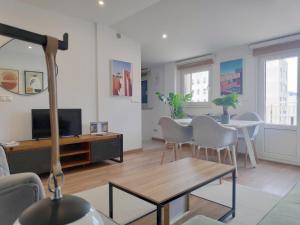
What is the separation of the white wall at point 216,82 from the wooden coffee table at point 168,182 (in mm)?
2498

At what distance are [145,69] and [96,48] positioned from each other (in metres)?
2.78

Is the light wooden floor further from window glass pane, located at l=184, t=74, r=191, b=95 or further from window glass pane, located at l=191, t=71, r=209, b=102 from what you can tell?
window glass pane, located at l=184, t=74, r=191, b=95

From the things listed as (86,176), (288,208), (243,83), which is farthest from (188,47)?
(288,208)

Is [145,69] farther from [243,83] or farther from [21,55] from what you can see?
[21,55]

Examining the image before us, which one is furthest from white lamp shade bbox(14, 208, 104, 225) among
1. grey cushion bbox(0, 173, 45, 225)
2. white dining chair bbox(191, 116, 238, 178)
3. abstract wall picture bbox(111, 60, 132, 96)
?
abstract wall picture bbox(111, 60, 132, 96)

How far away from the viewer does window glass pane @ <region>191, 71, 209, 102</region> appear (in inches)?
198

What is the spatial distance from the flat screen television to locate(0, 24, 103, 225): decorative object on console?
2.74 metres

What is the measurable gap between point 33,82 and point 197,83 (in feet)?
11.6

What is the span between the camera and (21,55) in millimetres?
3070

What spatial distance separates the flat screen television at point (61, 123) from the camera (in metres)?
3.12

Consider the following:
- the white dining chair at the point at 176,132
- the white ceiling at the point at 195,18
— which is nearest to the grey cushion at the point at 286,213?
the white dining chair at the point at 176,132

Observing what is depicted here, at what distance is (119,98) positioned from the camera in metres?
4.24

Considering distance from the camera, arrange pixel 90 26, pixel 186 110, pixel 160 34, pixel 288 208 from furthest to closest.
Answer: pixel 186 110, pixel 160 34, pixel 90 26, pixel 288 208

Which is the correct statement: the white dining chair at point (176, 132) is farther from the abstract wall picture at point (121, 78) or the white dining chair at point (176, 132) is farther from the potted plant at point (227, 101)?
the abstract wall picture at point (121, 78)
